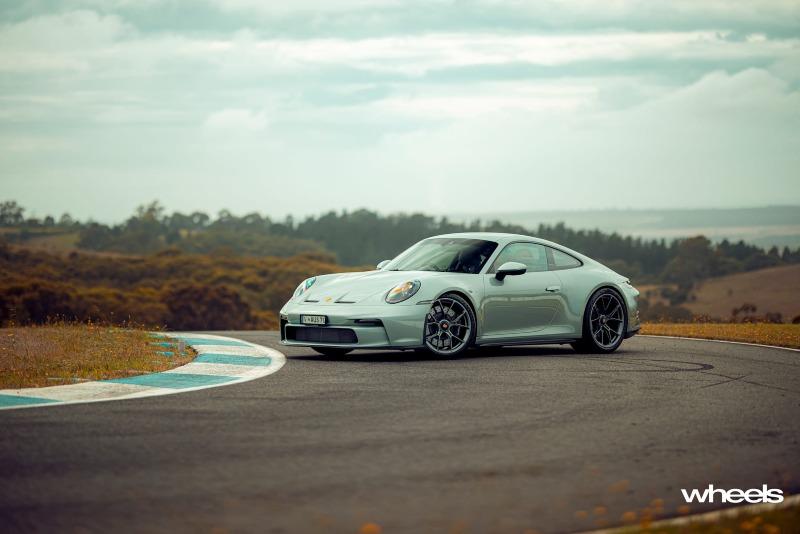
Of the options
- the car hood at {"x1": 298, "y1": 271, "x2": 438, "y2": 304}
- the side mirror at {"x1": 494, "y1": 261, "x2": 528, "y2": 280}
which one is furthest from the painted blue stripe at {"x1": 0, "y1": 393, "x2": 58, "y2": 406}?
the side mirror at {"x1": 494, "y1": 261, "x2": 528, "y2": 280}

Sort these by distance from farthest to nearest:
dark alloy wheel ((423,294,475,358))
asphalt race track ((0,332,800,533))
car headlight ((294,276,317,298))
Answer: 1. car headlight ((294,276,317,298))
2. dark alloy wheel ((423,294,475,358))
3. asphalt race track ((0,332,800,533))

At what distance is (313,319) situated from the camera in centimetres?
1224

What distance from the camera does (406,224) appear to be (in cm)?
12762

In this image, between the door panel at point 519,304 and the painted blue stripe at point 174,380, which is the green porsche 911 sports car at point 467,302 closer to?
the door panel at point 519,304

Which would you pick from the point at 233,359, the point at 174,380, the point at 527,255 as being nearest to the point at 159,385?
the point at 174,380

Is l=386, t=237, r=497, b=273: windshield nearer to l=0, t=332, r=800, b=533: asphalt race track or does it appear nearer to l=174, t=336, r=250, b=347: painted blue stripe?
l=174, t=336, r=250, b=347: painted blue stripe

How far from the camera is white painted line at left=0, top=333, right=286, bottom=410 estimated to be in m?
8.69

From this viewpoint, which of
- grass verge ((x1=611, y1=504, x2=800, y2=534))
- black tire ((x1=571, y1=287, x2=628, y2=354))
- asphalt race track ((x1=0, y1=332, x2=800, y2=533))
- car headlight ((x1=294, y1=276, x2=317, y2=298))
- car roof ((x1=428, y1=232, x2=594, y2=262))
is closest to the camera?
grass verge ((x1=611, y1=504, x2=800, y2=534))

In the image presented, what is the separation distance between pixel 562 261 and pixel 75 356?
5.77 metres

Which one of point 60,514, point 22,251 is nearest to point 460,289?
point 60,514

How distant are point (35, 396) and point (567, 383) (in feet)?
14.6

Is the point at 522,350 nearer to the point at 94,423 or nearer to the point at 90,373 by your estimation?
the point at 90,373

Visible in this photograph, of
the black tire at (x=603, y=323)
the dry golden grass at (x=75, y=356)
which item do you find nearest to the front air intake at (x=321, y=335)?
the dry golden grass at (x=75, y=356)

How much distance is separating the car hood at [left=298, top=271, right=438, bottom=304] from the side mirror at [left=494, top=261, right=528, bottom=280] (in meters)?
0.77
